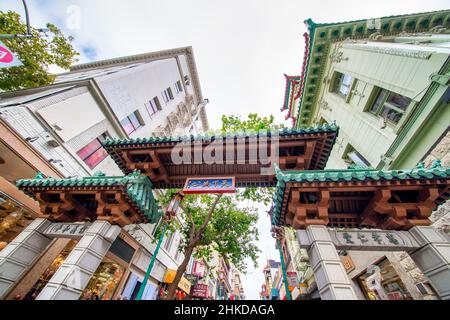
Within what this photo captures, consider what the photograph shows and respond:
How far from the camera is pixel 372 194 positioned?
448 centimetres

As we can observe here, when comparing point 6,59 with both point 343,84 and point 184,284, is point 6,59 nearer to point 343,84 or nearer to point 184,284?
point 343,84

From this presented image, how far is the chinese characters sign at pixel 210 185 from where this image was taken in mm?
5896

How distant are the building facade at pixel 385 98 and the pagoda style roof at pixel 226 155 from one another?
131 centimetres

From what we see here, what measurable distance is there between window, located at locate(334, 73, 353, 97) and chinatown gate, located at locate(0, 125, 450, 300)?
8.18 meters

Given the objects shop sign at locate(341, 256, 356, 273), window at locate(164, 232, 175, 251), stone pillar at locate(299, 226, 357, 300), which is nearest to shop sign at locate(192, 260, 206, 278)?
window at locate(164, 232, 175, 251)

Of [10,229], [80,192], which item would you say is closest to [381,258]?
[80,192]

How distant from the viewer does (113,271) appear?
434 inches

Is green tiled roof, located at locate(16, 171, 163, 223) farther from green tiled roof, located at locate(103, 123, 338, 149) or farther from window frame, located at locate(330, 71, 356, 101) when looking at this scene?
window frame, located at locate(330, 71, 356, 101)

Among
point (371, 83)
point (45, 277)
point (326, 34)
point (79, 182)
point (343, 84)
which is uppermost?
point (326, 34)

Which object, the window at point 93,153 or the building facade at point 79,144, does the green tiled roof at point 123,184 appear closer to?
the building facade at point 79,144

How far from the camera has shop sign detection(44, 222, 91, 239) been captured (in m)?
5.15

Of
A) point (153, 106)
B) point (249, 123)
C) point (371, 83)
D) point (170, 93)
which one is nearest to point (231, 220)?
point (249, 123)

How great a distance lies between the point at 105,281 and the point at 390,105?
17158 millimetres
